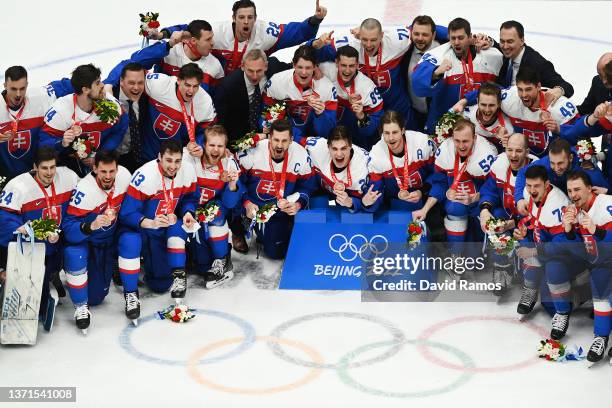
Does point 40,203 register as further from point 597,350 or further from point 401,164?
point 597,350

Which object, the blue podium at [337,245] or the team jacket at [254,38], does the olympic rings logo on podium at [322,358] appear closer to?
the blue podium at [337,245]

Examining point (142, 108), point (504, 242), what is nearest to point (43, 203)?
point (142, 108)

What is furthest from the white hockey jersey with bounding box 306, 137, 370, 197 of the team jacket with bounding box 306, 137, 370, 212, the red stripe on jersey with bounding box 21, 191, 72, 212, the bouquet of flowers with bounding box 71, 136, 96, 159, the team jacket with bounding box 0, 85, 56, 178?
the team jacket with bounding box 0, 85, 56, 178

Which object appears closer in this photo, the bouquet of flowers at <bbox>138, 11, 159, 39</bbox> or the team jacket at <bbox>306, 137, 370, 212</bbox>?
the team jacket at <bbox>306, 137, 370, 212</bbox>

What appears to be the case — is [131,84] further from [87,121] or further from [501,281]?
[501,281]

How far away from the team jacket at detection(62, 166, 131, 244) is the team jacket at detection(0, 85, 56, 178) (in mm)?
704

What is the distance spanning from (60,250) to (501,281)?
2.99 meters

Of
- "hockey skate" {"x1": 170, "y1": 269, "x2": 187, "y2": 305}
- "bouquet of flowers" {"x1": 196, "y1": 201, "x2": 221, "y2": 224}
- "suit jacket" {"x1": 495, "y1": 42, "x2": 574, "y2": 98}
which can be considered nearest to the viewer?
"hockey skate" {"x1": 170, "y1": 269, "x2": 187, "y2": 305}

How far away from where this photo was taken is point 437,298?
7.68m

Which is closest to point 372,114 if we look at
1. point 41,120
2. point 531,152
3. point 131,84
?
point 531,152

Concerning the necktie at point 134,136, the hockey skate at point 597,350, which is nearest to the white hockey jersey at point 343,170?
the necktie at point 134,136

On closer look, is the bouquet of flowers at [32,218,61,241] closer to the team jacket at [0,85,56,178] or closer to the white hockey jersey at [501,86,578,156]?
the team jacket at [0,85,56,178]

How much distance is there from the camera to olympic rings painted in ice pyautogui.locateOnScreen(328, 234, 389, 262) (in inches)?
306

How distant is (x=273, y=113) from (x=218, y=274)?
124cm
